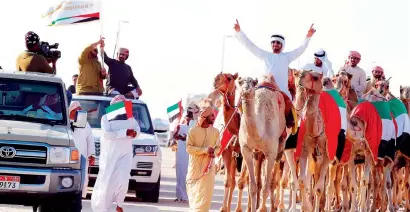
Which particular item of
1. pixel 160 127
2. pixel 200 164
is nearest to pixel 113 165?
pixel 200 164

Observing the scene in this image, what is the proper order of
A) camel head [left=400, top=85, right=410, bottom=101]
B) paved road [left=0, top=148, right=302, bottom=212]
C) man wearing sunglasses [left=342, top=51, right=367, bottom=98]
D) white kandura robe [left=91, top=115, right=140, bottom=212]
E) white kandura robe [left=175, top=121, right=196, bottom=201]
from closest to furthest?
white kandura robe [left=91, top=115, right=140, bottom=212]
paved road [left=0, top=148, right=302, bottom=212]
man wearing sunglasses [left=342, top=51, right=367, bottom=98]
white kandura robe [left=175, top=121, right=196, bottom=201]
camel head [left=400, top=85, right=410, bottom=101]

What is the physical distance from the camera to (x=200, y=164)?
740 inches

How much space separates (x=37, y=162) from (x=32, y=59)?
11.9 ft

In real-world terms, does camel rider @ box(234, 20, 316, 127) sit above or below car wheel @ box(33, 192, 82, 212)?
above

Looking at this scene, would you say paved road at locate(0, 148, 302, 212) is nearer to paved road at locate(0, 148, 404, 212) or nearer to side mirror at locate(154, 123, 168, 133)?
paved road at locate(0, 148, 404, 212)

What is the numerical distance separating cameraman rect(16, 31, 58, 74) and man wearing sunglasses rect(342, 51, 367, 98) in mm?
7183

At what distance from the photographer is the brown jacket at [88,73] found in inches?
992

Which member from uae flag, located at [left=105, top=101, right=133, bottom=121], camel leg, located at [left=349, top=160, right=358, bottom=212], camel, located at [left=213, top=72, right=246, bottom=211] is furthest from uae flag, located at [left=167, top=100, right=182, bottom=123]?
uae flag, located at [left=105, top=101, right=133, bottom=121]

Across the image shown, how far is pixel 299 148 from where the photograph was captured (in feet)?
70.3

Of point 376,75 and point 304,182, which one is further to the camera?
point 376,75

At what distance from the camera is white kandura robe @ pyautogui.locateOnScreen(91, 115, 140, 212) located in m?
19.2

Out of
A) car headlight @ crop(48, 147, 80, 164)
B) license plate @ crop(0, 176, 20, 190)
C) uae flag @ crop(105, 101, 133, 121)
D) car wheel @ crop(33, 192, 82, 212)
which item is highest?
uae flag @ crop(105, 101, 133, 121)

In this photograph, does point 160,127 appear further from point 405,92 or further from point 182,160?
point 405,92

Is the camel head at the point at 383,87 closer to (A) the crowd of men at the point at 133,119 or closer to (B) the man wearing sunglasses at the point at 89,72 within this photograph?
(A) the crowd of men at the point at 133,119
